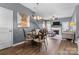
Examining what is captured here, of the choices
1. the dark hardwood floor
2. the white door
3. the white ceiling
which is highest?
the white ceiling

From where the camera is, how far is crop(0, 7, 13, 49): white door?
233 cm

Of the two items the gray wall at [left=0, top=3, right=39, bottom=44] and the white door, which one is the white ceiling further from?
the white door

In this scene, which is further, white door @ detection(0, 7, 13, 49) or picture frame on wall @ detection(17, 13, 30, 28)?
picture frame on wall @ detection(17, 13, 30, 28)

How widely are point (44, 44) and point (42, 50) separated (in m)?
0.16

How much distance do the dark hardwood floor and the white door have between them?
0.54 ft

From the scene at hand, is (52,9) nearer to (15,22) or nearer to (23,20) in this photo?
(23,20)

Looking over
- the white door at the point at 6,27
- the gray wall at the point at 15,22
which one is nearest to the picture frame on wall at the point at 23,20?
the gray wall at the point at 15,22

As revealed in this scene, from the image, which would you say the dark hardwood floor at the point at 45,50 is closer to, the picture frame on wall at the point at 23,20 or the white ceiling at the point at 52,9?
the picture frame on wall at the point at 23,20

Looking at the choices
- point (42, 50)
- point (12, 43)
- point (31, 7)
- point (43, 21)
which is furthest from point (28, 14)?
point (42, 50)

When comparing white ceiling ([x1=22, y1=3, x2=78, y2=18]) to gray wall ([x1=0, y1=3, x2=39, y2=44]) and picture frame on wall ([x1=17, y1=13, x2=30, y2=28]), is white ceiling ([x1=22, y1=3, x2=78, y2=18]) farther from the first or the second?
picture frame on wall ([x1=17, y1=13, x2=30, y2=28])

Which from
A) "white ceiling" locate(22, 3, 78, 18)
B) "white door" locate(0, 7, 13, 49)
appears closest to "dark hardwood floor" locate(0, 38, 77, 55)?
"white door" locate(0, 7, 13, 49)

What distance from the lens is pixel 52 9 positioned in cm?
246

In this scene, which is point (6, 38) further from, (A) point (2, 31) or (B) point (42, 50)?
(B) point (42, 50)

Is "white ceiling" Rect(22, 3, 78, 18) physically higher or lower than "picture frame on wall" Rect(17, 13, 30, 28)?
higher
